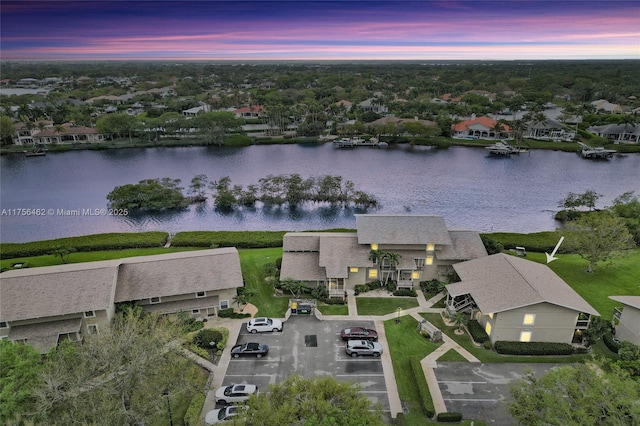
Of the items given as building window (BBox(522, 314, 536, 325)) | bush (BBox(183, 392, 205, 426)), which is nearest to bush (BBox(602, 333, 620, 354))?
building window (BBox(522, 314, 536, 325))

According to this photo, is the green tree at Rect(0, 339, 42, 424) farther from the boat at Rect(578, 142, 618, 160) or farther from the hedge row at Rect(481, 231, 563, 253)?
the boat at Rect(578, 142, 618, 160)

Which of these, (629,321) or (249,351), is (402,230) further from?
(629,321)

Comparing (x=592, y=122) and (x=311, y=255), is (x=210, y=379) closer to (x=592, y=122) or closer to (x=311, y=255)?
(x=311, y=255)

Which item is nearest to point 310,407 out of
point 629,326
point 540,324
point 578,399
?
point 578,399

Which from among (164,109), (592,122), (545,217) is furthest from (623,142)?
(164,109)

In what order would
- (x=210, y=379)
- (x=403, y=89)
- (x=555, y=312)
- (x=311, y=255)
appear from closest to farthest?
(x=210, y=379) < (x=555, y=312) < (x=311, y=255) < (x=403, y=89)

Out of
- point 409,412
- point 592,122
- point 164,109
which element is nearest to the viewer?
point 409,412
